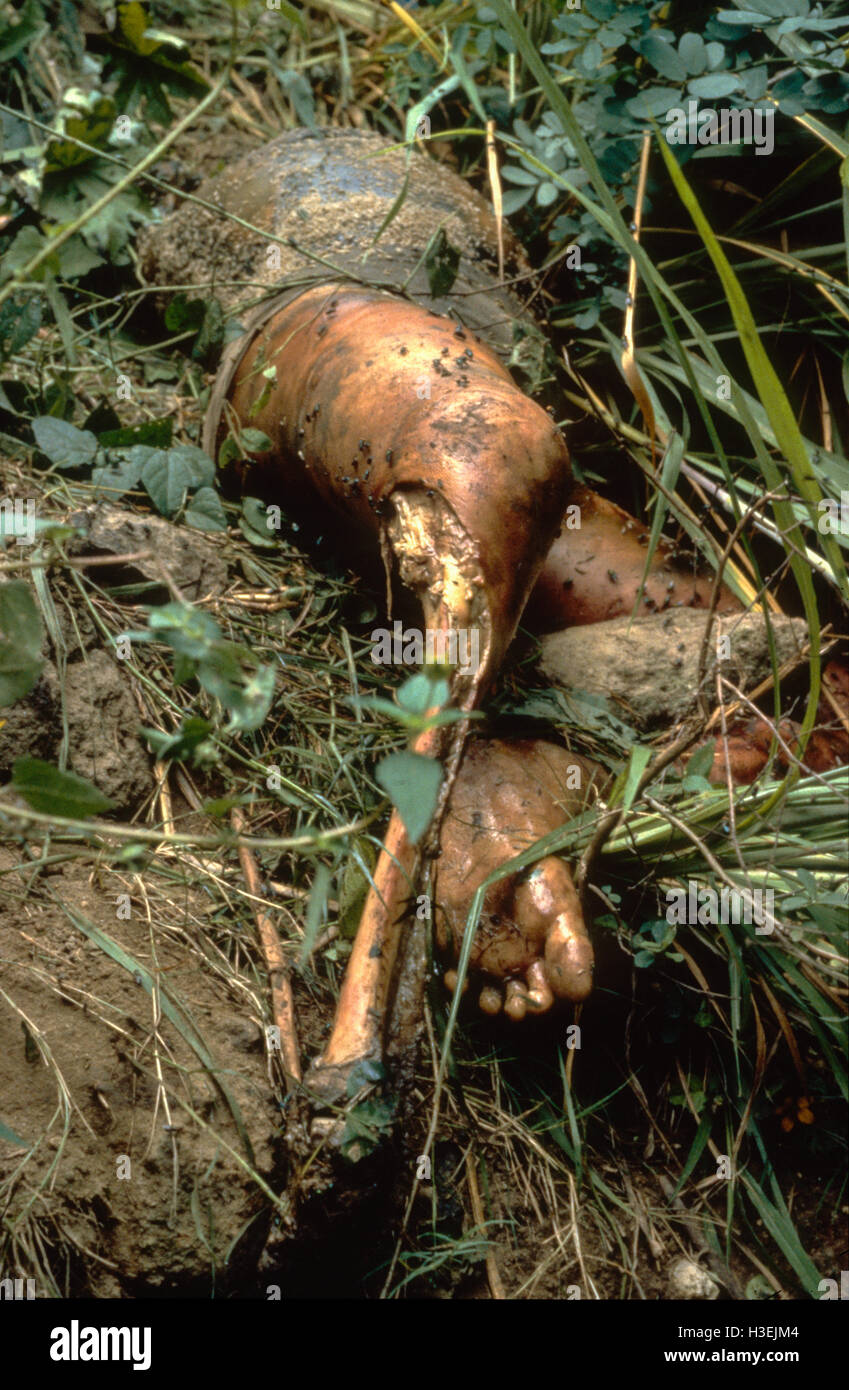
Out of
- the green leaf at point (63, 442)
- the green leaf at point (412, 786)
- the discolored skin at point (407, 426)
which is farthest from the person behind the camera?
the green leaf at point (63, 442)

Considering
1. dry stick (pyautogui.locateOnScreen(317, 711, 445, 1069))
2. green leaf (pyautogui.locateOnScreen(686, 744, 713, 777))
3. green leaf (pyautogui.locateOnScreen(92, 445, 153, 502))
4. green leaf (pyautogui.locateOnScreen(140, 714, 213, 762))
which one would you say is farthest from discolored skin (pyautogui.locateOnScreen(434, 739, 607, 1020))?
green leaf (pyautogui.locateOnScreen(92, 445, 153, 502))

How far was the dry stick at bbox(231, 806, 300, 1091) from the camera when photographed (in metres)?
1.26

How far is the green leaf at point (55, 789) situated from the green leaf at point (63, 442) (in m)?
1.05

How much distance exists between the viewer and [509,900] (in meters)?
1.36

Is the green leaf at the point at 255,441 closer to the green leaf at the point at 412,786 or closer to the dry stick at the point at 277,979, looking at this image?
the dry stick at the point at 277,979

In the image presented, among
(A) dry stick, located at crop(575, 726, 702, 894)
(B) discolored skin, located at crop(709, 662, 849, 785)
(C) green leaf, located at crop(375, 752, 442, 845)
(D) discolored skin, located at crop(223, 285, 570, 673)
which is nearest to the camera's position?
(C) green leaf, located at crop(375, 752, 442, 845)

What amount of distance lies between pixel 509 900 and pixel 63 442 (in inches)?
43.7

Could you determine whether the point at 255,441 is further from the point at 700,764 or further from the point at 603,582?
the point at 700,764

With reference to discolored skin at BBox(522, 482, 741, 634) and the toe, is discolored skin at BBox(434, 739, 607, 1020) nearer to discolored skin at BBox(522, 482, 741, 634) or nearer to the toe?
the toe

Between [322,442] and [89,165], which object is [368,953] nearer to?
[322,442]

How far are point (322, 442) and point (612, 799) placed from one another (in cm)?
78

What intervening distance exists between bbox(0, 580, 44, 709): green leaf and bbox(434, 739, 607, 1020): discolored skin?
21.3 inches

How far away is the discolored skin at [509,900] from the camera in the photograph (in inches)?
51.9

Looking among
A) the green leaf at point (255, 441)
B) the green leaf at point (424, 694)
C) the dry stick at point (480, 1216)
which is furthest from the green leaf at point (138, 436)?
the dry stick at point (480, 1216)
